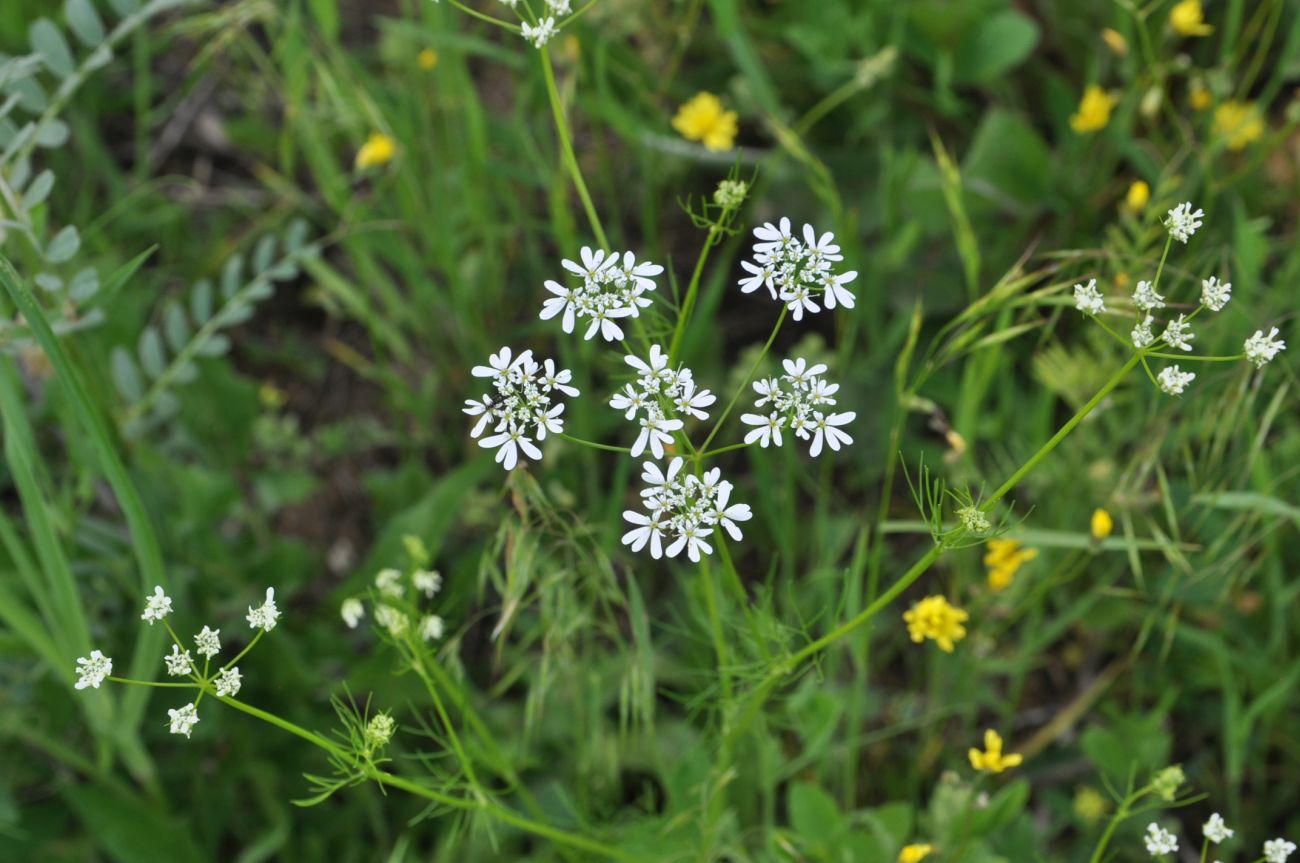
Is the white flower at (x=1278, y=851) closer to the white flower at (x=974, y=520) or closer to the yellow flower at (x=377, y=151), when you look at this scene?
the white flower at (x=974, y=520)

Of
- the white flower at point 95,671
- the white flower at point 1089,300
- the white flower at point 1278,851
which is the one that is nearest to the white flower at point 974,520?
the white flower at point 1089,300

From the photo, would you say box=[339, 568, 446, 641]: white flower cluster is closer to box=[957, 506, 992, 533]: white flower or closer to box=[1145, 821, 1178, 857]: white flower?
box=[957, 506, 992, 533]: white flower

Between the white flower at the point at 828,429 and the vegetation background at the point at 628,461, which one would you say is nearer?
the white flower at the point at 828,429

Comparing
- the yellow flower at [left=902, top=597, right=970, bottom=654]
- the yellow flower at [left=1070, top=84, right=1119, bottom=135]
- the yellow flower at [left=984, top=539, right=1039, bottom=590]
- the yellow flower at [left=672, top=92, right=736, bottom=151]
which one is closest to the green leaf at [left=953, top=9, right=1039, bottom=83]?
the yellow flower at [left=1070, top=84, right=1119, bottom=135]

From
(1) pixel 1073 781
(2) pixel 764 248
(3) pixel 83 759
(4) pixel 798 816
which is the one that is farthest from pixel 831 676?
(3) pixel 83 759

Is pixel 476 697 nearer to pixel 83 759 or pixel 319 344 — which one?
pixel 83 759
